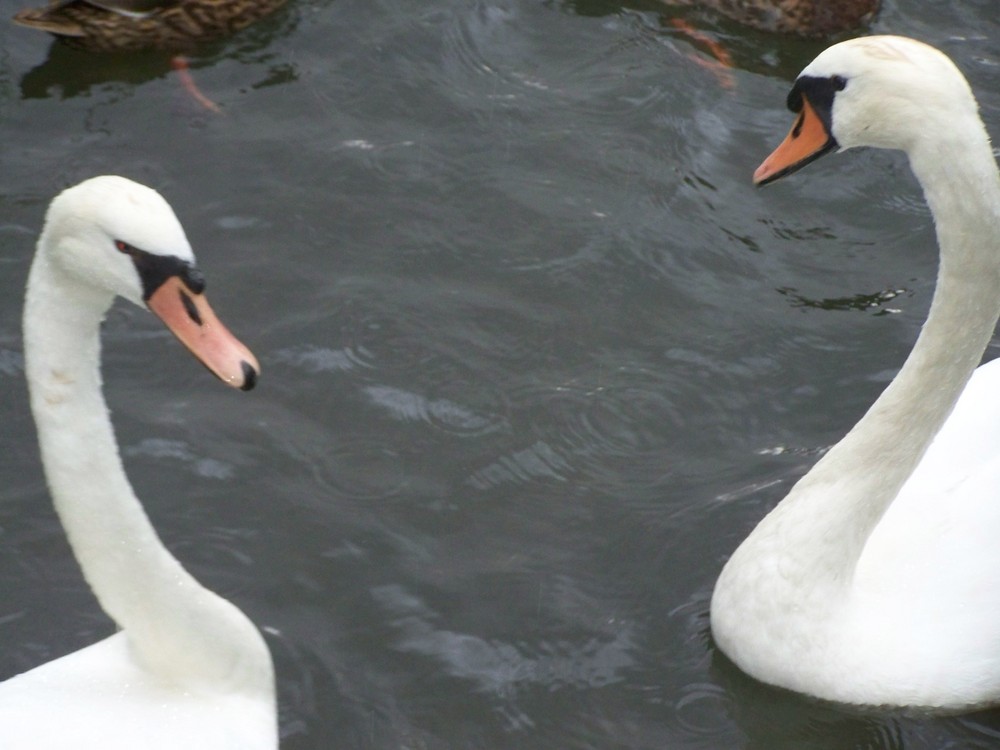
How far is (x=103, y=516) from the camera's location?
151 inches

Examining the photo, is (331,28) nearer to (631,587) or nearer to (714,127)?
(714,127)

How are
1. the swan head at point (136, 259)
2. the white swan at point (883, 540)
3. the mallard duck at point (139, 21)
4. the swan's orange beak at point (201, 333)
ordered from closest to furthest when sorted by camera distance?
the swan head at point (136, 259)
the swan's orange beak at point (201, 333)
the white swan at point (883, 540)
the mallard duck at point (139, 21)

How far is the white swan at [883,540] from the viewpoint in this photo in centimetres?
420

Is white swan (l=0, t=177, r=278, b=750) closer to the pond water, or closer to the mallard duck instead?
the pond water

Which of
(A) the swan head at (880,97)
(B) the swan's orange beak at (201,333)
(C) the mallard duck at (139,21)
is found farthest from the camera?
(C) the mallard duck at (139,21)

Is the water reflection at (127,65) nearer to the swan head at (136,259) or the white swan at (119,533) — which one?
the white swan at (119,533)

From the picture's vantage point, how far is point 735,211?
7.02 metres

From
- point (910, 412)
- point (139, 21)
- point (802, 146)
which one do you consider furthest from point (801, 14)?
point (910, 412)

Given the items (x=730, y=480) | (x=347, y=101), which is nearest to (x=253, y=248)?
(x=347, y=101)

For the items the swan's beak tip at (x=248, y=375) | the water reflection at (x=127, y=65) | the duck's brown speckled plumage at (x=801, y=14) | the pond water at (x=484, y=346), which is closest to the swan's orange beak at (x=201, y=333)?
the swan's beak tip at (x=248, y=375)

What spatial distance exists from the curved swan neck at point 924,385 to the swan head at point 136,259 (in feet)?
6.45

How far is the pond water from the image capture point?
4949mm

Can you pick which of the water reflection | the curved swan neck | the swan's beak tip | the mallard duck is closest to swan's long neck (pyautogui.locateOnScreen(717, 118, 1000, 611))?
the curved swan neck

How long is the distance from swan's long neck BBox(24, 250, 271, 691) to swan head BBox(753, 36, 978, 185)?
215 cm
